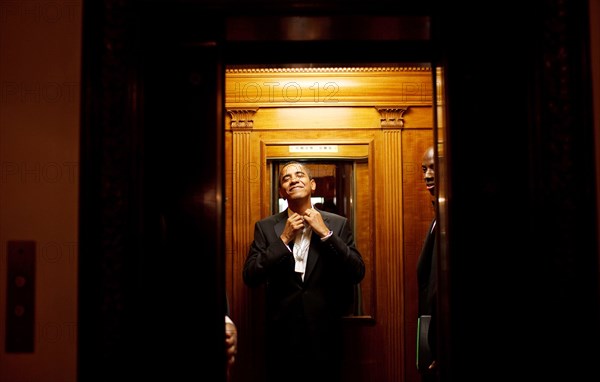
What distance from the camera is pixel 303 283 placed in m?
3.01

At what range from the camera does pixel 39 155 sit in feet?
5.29

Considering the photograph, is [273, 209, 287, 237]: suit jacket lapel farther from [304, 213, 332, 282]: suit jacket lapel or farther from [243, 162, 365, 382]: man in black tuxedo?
[304, 213, 332, 282]: suit jacket lapel

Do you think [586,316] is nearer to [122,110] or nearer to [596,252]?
[596,252]

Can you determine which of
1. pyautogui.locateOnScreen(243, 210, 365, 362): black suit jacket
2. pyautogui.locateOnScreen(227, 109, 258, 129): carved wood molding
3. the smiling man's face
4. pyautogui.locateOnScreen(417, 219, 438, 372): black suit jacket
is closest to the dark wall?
pyautogui.locateOnScreen(417, 219, 438, 372): black suit jacket

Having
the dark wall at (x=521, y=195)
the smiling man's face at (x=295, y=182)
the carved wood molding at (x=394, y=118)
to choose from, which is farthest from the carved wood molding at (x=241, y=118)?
A: the dark wall at (x=521, y=195)

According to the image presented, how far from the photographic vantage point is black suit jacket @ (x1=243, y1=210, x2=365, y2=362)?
294 cm

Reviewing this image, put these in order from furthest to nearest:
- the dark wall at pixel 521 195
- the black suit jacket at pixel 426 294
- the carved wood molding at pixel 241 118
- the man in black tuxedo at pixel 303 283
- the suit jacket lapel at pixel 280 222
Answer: the carved wood molding at pixel 241 118
the suit jacket lapel at pixel 280 222
the man in black tuxedo at pixel 303 283
the black suit jacket at pixel 426 294
the dark wall at pixel 521 195

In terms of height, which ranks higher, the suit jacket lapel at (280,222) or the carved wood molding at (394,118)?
the carved wood molding at (394,118)

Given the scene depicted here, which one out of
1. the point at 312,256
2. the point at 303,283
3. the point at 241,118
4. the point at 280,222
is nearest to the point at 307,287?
the point at 303,283

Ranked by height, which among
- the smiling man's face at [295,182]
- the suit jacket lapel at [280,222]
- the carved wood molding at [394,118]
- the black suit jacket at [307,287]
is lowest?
the black suit jacket at [307,287]

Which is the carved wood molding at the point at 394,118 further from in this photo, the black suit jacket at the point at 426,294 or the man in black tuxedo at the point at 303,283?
the black suit jacket at the point at 426,294

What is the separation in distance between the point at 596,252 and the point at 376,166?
6.18 feet

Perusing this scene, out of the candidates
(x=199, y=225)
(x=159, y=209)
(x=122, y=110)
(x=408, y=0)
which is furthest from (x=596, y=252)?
(x=122, y=110)

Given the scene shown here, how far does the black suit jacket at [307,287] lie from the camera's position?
294 centimetres
